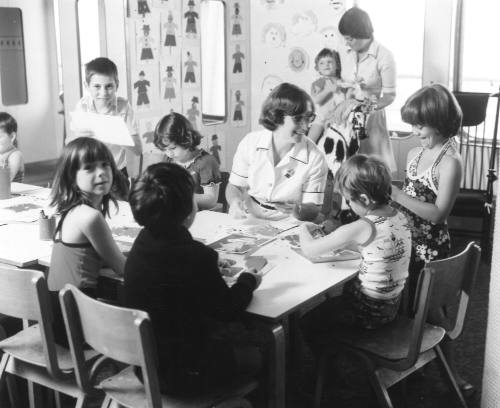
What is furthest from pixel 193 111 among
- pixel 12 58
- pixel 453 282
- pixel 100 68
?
pixel 453 282

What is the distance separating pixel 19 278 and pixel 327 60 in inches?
160

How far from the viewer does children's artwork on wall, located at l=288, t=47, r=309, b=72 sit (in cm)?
639

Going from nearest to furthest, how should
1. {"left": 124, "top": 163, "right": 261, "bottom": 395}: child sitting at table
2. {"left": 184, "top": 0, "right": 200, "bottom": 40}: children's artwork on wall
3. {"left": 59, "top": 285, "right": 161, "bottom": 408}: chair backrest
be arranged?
{"left": 59, "top": 285, "right": 161, "bottom": 408}: chair backrest < {"left": 124, "top": 163, "right": 261, "bottom": 395}: child sitting at table < {"left": 184, "top": 0, "right": 200, "bottom": 40}: children's artwork on wall

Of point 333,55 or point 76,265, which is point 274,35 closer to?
point 333,55

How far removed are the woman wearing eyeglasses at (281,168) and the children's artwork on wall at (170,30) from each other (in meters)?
2.37

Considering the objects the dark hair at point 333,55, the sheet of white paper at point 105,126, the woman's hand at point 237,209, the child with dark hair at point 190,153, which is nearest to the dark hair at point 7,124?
the sheet of white paper at point 105,126

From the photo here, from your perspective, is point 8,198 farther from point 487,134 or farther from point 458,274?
point 487,134

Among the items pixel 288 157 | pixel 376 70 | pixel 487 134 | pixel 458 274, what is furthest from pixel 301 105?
pixel 487 134

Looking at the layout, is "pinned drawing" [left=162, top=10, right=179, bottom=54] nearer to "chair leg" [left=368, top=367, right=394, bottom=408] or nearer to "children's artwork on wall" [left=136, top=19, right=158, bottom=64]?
"children's artwork on wall" [left=136, top=19, right=158, bottom=64]

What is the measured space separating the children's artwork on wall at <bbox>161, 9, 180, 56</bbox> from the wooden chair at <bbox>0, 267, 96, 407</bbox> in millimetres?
3616

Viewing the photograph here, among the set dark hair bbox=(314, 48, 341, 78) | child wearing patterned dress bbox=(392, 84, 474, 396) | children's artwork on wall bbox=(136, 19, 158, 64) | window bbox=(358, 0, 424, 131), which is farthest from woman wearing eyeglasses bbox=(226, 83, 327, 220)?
window bbox=(358, 0, 424, 131)

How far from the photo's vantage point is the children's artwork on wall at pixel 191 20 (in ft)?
19.7

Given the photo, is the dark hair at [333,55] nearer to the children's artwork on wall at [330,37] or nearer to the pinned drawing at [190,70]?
the children's artwork on wall at [330,37]

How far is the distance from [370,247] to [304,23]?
4.11m
